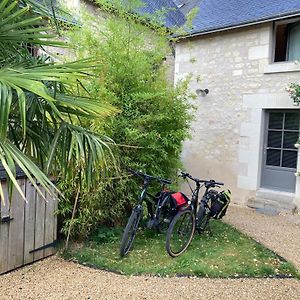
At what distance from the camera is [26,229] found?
405cm

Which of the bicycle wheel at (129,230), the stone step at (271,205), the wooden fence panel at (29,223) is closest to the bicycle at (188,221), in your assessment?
the bicycle wheel at (129,230)

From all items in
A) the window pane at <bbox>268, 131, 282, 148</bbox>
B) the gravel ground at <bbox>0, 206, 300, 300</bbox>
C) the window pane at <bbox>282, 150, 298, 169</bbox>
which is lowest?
the gravel ground at <bbox>0, 206, 300, 300</bbox>

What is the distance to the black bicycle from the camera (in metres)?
4.14

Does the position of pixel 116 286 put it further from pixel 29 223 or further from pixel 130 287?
pixel 29 223

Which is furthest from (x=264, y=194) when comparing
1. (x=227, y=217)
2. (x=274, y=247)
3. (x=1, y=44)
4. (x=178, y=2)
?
(x=178, y=2)

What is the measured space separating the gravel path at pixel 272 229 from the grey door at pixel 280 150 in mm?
781

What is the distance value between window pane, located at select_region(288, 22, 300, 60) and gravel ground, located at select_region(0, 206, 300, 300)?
4.51m

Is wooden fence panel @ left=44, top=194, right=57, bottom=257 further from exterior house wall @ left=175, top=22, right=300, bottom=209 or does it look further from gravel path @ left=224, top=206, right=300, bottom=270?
exterior house wall @ left=175, top=22, right=300, bottom=209

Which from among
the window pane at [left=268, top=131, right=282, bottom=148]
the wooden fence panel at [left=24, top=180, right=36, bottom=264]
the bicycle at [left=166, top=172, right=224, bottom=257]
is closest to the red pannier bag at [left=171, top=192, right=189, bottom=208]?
the bicycle at [left=166, top=172, right=224, bottom=257]

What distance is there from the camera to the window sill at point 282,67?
6.63 meters

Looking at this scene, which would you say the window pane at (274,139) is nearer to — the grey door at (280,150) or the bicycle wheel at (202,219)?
the grey door at (280,150)

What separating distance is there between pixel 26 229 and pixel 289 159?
535 centimetres

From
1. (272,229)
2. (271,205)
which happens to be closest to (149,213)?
(272,229)

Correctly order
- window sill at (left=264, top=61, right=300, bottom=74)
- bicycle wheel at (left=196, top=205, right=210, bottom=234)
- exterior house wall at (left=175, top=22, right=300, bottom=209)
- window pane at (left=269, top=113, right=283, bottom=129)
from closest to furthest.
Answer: bicycle wheel at (left=196, top=205, right=210, bottom=234) → window sill at (left=264, top=61, right=300, bottom=74) → exterior house wall at (left=175, top=22, right=300, bottom=209) → window pane at (left=269, top=113, right=283, bottom=129)
